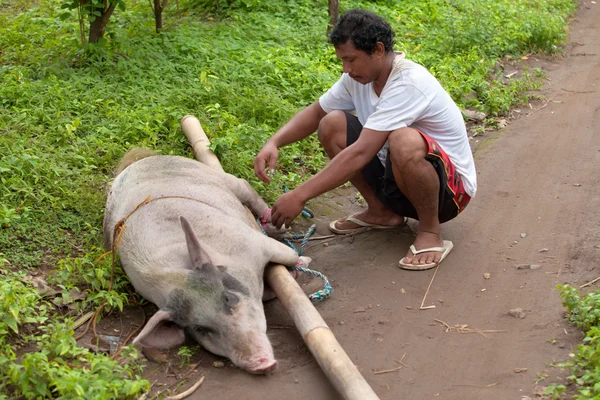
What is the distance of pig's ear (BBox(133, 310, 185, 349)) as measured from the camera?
4.47 metres

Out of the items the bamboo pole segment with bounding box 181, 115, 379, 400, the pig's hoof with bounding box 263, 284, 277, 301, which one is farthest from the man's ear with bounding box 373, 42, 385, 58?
the pig's hoof with bounding box 263, 284, 277, 301

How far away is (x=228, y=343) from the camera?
4.48 m

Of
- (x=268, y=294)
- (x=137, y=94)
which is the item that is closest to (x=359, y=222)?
(x=268, y=294)

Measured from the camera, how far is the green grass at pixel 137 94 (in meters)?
5.04

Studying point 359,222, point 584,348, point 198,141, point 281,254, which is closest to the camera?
point 584,348

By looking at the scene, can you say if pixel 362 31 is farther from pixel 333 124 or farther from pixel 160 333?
pixel 160 333

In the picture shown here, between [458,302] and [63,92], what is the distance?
178 inches

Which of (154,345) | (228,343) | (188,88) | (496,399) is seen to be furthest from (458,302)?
(188,88)

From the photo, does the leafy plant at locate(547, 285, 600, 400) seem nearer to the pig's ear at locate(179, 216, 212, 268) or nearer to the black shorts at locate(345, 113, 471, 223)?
the black shorts at locate(345, 113, 471, 223)

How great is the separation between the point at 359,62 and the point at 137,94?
3.17 m

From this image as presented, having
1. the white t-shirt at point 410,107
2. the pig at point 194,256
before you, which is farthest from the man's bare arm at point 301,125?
the pig at point 194,256

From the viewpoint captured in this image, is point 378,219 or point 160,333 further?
point 378,219

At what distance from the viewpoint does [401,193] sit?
18.7 ft

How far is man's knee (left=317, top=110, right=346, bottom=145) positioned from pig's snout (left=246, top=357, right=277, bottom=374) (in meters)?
2.18
